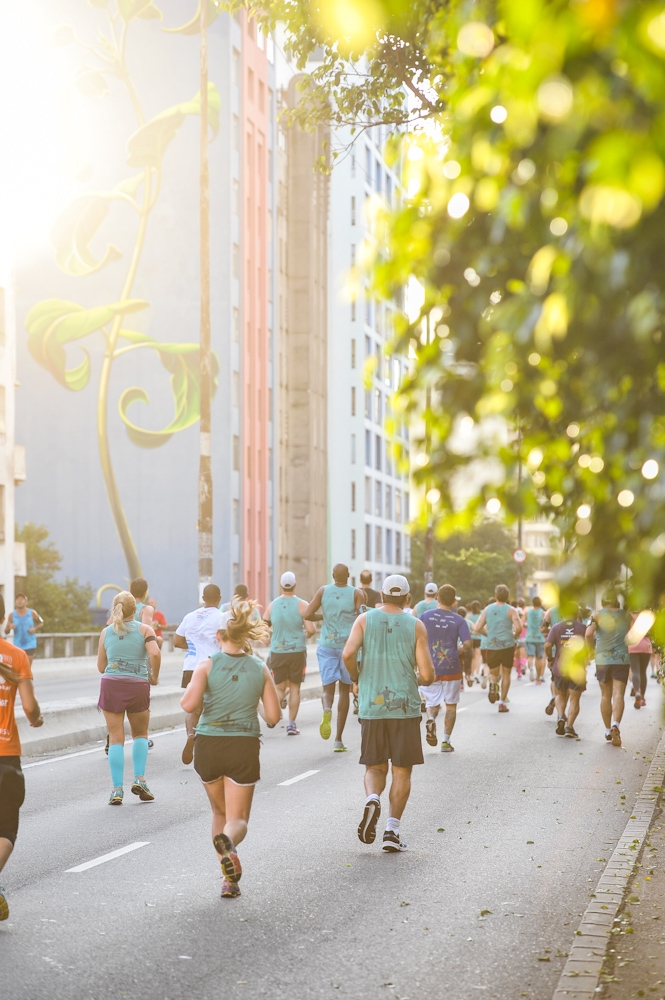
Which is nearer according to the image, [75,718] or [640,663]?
[75,718]

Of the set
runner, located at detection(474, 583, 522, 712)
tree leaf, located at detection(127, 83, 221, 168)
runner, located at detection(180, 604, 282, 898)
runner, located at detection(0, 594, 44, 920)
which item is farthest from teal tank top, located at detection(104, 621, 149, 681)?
tree leaf, located at detection(127, 83, 221, 168)

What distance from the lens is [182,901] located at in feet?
27.3

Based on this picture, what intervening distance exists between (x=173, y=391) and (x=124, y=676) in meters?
45.9

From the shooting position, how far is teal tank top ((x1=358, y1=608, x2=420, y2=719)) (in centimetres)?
1028

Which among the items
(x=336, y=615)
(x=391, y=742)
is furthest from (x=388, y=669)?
(x=336, y=615)

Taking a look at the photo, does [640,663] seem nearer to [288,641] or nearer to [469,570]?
[288,641]

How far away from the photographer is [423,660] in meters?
10.2

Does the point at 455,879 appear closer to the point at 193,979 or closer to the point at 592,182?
the point at 193,979

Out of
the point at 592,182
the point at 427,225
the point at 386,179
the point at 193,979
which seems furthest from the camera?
the point at 386,179

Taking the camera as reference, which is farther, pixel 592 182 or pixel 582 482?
pixel 582 482

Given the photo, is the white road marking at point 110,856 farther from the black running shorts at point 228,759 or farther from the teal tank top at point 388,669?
the teal tank top at point 388,669

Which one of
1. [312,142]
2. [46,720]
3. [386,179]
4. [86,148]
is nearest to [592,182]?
[46,720]

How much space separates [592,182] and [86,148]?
58.1 metres

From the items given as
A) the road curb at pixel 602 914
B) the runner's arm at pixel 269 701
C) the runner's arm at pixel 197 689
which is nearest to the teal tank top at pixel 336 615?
the road curb at pixel 602 914
